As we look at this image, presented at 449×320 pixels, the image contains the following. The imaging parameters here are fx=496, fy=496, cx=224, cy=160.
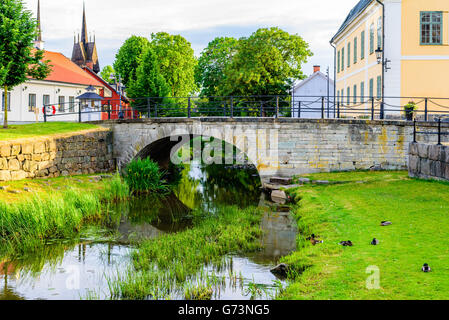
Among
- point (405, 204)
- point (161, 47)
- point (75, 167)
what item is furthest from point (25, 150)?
point (161, 47)

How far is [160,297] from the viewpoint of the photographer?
307 inches

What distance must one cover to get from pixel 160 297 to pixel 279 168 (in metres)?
13.4

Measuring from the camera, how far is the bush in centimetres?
1956

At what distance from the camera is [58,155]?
19016 millimetres

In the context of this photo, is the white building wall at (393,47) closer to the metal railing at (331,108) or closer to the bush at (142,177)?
the metal railing at (331,108)

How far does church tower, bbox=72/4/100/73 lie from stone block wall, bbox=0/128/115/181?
43314mm

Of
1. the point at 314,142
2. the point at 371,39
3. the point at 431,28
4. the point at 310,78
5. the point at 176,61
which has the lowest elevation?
the point at 314,142

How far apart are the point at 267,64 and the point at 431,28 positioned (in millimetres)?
19237

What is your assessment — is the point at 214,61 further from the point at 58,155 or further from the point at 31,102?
the point at 58,155

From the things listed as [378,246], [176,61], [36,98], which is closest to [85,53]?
[176,61]

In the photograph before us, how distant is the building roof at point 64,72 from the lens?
3884 centimetres

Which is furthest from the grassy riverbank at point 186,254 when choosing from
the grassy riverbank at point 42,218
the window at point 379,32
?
the window at point 379,32

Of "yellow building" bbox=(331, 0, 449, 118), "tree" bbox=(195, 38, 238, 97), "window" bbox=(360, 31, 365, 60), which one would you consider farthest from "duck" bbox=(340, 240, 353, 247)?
"tree" bbox=(195, 38, 238, 97)

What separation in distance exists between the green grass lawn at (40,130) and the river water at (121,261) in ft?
16.2
